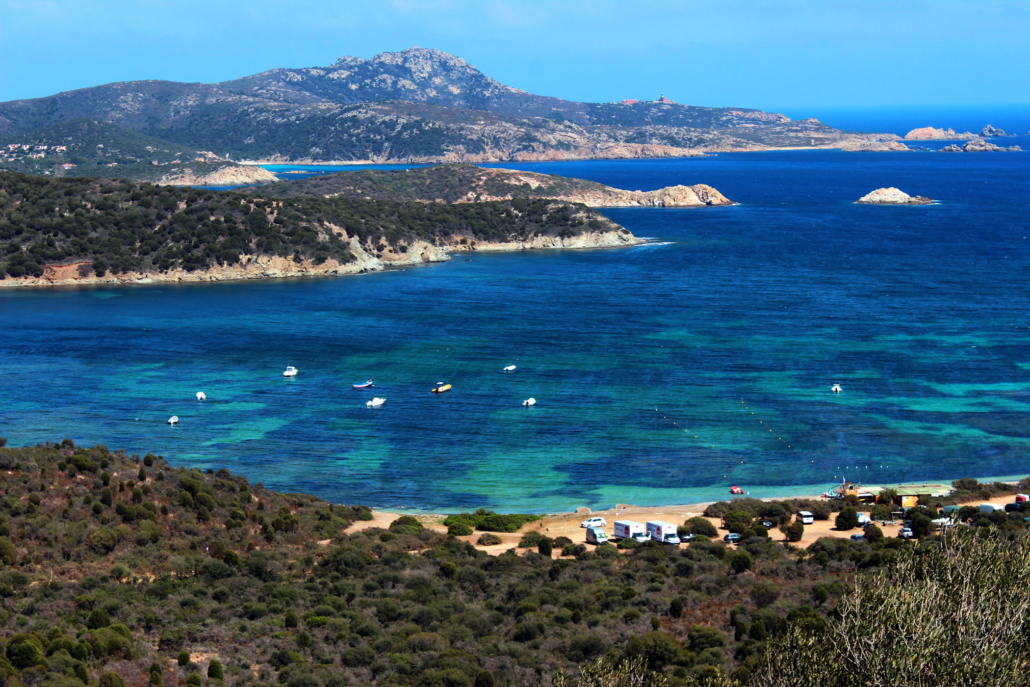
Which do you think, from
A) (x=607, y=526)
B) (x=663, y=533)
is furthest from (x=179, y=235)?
(x=663, y=533)

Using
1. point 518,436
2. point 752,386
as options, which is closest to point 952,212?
point 752,386

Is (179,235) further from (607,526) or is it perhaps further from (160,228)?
(607,526)

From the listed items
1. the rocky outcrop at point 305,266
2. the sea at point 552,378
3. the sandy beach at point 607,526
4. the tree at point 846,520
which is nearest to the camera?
the sandy beach at point 607,526

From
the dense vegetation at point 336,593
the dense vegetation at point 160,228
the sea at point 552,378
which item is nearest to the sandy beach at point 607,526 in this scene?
the dense vegetation at point 336,593

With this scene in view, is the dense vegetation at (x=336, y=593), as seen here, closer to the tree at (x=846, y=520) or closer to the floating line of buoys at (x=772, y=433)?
the tree at (x=846, y=520)

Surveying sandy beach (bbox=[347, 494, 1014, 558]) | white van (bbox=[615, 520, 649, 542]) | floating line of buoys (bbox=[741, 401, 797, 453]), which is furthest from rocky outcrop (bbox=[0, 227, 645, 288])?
white van (bbox=[615, 520, 649, 542])

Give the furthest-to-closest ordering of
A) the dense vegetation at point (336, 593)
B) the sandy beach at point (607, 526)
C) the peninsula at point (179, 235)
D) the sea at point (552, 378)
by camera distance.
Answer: the peninsula at point (179, 235) → the sea at point (552, 378) → the sandy beach at point (607, 526) → the dense vegetation at point (336, 593)

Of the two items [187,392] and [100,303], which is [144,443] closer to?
[187,392]

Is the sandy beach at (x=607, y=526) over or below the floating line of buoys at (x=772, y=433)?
below
